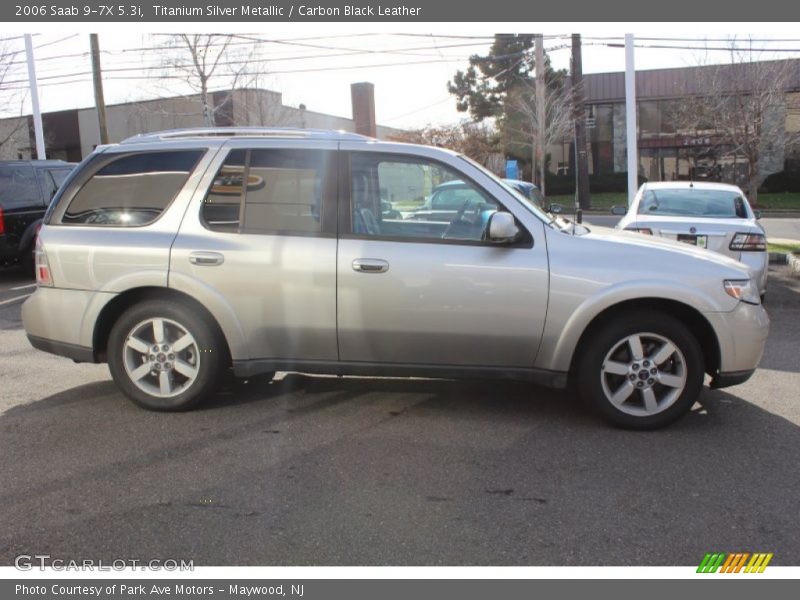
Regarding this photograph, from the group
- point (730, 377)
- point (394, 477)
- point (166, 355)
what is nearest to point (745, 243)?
point (730, 377)

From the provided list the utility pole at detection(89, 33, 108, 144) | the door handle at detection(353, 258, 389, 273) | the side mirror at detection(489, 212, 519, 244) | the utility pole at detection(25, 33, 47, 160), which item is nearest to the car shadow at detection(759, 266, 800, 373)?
the side mirror at detection(489, 212, 519, 244)

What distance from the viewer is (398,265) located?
14.7ft

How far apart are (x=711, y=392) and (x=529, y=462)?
2090 millimetres

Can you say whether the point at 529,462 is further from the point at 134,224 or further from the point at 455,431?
the point at 134,224

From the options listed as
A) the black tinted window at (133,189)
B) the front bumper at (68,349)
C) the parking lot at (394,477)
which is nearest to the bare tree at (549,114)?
the parking lot at (394,477)

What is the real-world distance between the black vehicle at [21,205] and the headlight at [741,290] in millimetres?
10531

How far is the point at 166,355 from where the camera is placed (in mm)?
4820

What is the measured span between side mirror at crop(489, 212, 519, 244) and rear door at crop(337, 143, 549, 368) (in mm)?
95

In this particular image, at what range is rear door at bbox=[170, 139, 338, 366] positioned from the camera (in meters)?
4.59

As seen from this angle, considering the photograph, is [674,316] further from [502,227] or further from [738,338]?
[502,227]

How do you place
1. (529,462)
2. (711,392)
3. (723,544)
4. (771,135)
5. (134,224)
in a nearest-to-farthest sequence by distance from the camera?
1. (723,544)
2. (529,462)
3. (134,224)
4. (711,392)
5. (771,135)

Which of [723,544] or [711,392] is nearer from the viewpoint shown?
[723,544]

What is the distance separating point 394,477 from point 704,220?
611 cm

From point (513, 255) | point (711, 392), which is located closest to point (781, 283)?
point (711, 392)
